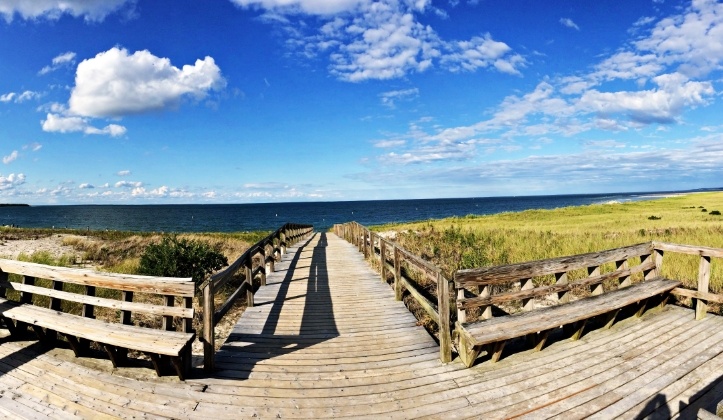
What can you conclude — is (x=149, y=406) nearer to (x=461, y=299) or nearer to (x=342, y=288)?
(x=461, y=299)

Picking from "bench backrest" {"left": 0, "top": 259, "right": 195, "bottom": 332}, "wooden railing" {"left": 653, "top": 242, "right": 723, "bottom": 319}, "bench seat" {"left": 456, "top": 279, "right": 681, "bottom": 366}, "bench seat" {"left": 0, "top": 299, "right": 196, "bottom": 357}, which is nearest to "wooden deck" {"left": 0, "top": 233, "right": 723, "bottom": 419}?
"wooden railing" {"left": 653, "top": 242, "right": 723, "bottom": 319}

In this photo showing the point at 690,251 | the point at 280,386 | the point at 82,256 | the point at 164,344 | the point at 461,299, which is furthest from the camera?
the point at 82,256

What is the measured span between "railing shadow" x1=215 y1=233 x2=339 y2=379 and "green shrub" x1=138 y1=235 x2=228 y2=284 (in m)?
3.52

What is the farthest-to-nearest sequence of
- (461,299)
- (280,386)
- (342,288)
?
(342,288)
(461,299)
(280,386)

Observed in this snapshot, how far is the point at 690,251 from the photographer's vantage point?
6672 millimetres

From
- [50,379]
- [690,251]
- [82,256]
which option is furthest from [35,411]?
[82,256]

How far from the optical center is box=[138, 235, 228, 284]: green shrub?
1070 centimetres

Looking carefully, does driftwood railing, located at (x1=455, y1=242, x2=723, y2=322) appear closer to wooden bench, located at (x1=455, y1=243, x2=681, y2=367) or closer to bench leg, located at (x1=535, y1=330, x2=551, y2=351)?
wooden bench, located at (x1=455, y1=243, x2=681, y2=367)

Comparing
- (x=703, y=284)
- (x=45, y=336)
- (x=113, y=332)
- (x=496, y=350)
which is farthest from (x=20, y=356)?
(x=703, y=284)

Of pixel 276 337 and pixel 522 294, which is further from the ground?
pixel 522 294

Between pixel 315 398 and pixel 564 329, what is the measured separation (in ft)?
13.5

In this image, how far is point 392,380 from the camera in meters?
4.66

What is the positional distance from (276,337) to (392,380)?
7.72 feet

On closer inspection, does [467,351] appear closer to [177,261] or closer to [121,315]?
[121,315]
